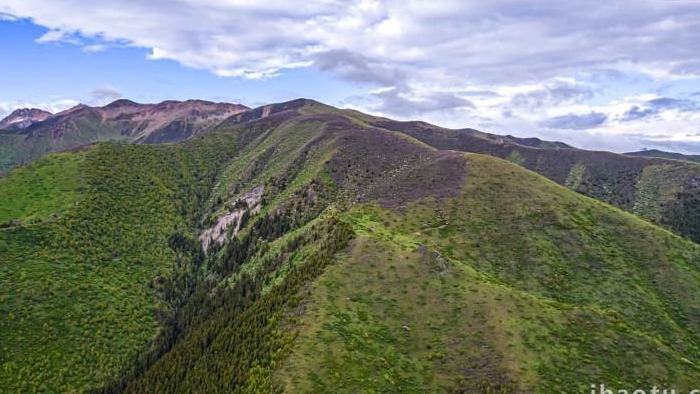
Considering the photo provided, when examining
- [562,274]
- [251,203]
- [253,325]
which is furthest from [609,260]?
[251,203]

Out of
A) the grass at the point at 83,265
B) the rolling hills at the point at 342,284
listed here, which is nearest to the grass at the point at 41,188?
the grass at the point at 83,265

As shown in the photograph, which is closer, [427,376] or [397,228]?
[427,376]

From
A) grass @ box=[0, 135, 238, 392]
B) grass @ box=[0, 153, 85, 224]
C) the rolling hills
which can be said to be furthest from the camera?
grass @ box=[0, 153, 85, 224]

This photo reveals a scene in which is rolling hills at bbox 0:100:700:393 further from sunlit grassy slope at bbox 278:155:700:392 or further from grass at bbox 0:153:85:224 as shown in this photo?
grass at bbox 0:153:85:224

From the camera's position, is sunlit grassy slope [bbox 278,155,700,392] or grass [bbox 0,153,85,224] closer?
sunlit grassy slope [bbox 278,155,700,392]

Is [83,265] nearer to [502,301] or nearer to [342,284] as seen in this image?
[342,284]

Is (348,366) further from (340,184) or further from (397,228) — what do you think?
(340,184)

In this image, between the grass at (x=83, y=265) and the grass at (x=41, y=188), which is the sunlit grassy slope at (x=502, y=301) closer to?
the grass at (x=83, y=265)

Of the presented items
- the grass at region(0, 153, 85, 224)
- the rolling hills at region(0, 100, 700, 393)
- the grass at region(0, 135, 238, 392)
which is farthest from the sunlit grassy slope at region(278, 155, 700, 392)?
the grass at region(0, 153, 85, 224)
